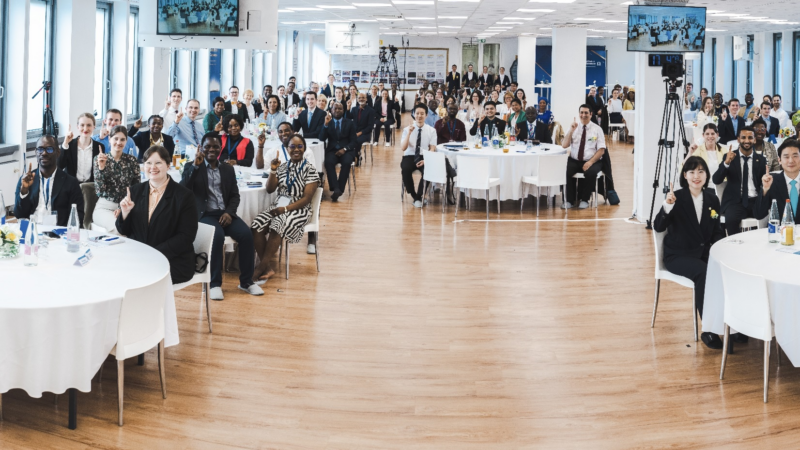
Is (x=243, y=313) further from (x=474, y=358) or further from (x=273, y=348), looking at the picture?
(x=474, y=358)

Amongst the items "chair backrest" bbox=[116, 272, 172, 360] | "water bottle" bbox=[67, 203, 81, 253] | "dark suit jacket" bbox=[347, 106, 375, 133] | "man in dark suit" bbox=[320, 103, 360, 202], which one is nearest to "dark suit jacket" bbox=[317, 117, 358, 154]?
"man in dark suit" bbox=[320, 103, 360, 202]

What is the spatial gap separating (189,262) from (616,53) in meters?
32.4

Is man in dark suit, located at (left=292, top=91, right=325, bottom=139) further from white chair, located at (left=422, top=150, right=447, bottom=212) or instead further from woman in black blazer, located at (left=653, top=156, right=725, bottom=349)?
woman in black blazer, located at (left=653, top=156, right=725, bottom=349)

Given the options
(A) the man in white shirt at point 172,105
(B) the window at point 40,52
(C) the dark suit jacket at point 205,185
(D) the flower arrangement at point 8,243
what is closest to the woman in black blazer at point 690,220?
(C) the dark suit jacket at point 205,185

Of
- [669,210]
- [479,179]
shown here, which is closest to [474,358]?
[669,210]

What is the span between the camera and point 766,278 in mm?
4871

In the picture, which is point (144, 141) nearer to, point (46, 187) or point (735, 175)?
point (46, 187)

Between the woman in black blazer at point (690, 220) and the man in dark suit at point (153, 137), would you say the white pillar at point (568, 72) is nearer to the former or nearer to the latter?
the man in dark suit at point (153, 137)

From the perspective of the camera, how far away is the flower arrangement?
4922 millimetres

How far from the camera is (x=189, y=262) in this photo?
584cm

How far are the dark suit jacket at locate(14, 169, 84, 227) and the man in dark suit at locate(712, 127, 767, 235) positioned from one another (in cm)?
601

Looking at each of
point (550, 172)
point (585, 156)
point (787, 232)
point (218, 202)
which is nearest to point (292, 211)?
point (218, 202)

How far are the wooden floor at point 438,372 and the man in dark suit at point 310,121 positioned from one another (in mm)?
4645

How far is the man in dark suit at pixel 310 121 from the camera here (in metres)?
12.9
